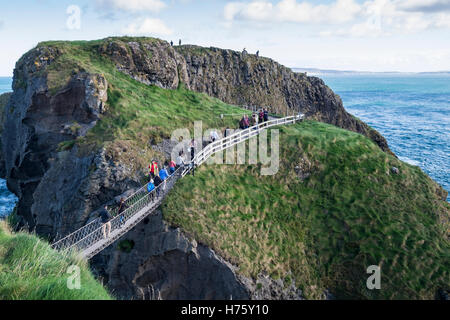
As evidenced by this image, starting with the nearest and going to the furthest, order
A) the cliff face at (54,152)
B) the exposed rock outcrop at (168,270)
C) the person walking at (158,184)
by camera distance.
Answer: the exposed rock outcrop at (168,270)
the person walking at (158,184)
the cliff face at (54,152)

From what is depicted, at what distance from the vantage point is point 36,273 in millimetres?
10453

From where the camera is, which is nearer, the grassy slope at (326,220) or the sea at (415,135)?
the grassy slope at (326,220)

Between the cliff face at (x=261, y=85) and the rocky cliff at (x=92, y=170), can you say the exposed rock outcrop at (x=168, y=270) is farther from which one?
the cliff face at (x=261, y=85)

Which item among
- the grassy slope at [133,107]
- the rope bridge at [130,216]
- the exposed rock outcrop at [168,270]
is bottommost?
the exposed rock outcrop at [168,270]

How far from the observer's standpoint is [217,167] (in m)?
25.9

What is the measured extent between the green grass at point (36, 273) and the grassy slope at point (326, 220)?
919 cm

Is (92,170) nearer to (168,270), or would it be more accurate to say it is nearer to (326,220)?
(168,270)

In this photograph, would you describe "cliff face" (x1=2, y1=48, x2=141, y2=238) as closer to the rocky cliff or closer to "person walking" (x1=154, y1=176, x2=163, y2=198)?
the rocky cliff

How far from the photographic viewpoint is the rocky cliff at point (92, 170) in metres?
20.0

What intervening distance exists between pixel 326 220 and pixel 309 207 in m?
1.58

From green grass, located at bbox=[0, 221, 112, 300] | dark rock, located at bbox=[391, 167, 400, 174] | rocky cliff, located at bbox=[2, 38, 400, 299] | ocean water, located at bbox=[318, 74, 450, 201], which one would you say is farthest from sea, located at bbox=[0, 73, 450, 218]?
green grass, located at bbox=[0, 221, 112, 300]

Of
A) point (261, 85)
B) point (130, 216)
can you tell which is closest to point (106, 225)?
point (130, 216)

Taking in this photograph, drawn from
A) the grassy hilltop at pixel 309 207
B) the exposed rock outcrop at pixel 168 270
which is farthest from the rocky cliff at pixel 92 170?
the grassy hilltop at pixel 309 207
